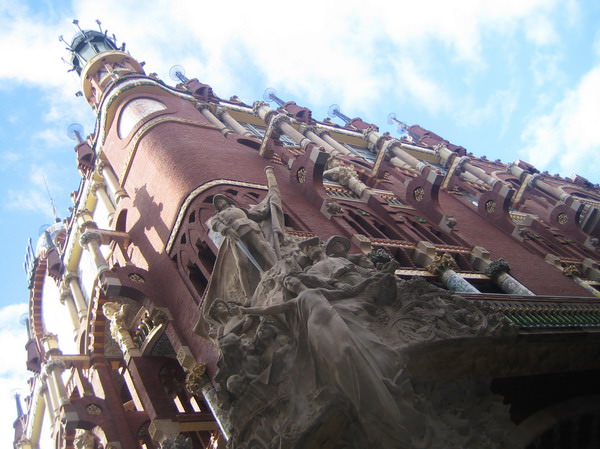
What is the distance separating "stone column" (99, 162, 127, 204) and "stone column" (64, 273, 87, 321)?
3.15 metres

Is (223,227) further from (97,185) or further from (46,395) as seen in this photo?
(97,185)

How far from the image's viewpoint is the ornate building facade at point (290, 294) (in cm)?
715

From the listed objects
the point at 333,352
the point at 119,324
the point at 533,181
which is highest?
the point at 533,181

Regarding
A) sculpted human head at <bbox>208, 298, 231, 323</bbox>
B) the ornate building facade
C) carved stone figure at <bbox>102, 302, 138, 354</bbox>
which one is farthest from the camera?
carved stone figure at <bbox>102, 302, 138, 354</bbox>

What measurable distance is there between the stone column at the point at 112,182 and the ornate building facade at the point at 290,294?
23cm

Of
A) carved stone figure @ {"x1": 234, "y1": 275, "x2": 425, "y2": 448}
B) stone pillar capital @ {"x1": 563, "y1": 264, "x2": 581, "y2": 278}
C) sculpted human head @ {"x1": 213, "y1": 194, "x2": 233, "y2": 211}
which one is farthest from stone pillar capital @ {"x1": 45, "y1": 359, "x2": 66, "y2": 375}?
stone pillar capital @ {"x1": 563, "y1": 264, "x2": 581, "y2": 278}

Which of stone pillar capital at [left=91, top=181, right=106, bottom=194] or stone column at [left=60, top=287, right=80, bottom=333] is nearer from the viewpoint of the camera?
stone column at [left=60, top=287, right=80, bottom=333]

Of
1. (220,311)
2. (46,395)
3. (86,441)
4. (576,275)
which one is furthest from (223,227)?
(46,395)

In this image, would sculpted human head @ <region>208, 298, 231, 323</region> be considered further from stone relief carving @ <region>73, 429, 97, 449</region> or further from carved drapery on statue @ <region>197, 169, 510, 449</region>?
stone relief carving @ <region>73, 429, 97, 449</region>

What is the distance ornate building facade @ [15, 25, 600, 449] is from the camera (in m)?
7.15

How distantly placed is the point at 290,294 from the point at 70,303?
15571 millimetres

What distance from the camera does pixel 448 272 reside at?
15.1m

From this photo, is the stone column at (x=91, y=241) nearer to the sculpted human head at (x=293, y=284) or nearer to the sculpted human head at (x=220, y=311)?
the sculpted human head at (x=220, y=311)

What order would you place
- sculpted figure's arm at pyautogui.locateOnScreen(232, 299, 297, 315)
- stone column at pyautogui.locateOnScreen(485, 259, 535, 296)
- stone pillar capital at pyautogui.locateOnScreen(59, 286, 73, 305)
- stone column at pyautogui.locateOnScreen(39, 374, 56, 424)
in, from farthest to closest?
stone pillar capital at pyautogui.locateOnScreen(59, 286, 73, 305) < stone column at pyautogui.locateOnScreen(39, 374, 56, 424) < stone column at pyautogui.locateOnScreen(485, 259, 535, 296) < sculpted figure's arm at pyautogui.locateOnScreen(232, 299, 297, 315)
